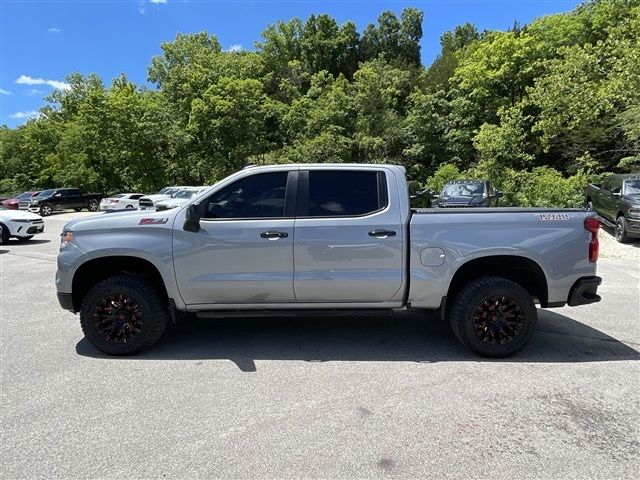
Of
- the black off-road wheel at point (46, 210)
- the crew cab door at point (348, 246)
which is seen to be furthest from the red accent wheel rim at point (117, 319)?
the black off-road wheel at point (46, 210)

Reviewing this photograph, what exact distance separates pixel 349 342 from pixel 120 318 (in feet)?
8.02

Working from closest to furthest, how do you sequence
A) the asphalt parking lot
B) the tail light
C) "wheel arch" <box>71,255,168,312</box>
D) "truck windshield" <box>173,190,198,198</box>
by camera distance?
1. the asphalt parking lot
2. the tail light
3. "wheel arch" <box>71,255,168,312</box>
4. "truck windshield" <box>173,190,198,198</box>

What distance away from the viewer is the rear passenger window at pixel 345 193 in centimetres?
459

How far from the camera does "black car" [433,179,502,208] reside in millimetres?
16391

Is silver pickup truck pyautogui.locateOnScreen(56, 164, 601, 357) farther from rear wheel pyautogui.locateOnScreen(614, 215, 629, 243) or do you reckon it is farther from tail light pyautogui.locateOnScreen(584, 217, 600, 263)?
rear wheel pyautogui.locateOnScreen(614, 215, 629, 243)

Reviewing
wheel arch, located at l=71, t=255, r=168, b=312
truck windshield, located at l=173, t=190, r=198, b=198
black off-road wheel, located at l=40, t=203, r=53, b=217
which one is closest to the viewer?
wheel arch, located at l=71, t=255, r=168, b=312

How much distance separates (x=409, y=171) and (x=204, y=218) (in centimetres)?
3170

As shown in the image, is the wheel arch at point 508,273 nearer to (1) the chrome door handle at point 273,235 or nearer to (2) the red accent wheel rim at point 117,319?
(1) the chrome door handle at point 273,235

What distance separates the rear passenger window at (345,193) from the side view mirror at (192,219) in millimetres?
1130

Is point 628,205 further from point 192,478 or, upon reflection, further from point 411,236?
point 192,478

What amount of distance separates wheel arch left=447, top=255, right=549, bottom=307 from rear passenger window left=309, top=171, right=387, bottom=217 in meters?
1.12

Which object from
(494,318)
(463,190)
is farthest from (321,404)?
(463,190)

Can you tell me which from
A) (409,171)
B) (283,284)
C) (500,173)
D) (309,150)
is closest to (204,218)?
(283,284)

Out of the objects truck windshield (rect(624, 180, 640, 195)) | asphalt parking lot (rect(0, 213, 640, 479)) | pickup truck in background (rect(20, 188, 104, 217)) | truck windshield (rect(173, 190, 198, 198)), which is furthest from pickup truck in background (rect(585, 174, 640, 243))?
pickup truck in background (rect(20, 188, 104, 217))
